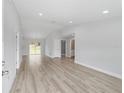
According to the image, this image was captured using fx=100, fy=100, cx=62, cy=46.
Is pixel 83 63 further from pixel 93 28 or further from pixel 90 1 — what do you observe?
pixel 90 1

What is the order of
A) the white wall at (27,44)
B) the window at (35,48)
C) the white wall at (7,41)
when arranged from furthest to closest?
the window at (35,48) → the white wall at (27,44) → the white wall at (7,41)

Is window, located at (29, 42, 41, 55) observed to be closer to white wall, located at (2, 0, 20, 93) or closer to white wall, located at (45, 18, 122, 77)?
white wall, located at (45, 18, 122, 77)

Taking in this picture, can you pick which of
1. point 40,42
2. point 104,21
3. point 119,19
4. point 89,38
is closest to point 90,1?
point 119,19

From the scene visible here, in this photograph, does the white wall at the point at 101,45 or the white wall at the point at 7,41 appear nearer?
the white wall at the point at 7,41

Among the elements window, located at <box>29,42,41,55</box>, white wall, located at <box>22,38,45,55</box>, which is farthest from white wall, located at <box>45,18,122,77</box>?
window, located at <box>29,42,41,55</box>

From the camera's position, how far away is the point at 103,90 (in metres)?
3.06

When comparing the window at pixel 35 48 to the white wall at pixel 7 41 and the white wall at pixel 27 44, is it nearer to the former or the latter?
the white wall at pixel 27 44

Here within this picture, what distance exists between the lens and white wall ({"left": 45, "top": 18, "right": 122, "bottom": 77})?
447cm

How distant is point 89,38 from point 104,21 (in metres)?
1.43

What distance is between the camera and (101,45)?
17.3ft

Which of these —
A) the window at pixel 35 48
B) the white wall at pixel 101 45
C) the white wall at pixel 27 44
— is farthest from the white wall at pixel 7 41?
the window at pixel 35 48

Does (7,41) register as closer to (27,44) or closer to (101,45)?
(101,45)

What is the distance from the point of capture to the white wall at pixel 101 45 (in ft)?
14.7

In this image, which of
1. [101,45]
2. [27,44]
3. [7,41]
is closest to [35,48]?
[27,44]
